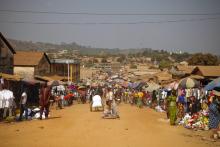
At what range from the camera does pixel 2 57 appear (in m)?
34.2

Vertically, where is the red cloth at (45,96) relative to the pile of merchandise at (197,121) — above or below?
above

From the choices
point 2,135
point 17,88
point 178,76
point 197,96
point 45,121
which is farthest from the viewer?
point 178,76

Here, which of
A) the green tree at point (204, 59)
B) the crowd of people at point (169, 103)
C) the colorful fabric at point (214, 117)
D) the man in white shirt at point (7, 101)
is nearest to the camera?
the colorful fabric at point (214, 117)

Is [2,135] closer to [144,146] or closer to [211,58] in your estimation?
[144,146]

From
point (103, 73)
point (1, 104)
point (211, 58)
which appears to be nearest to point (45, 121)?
point (1, 104)

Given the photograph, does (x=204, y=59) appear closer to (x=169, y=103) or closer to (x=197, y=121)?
(x=169, y=103)

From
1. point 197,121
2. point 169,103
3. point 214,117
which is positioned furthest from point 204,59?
point 214,117

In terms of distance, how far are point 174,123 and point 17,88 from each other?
14.2 metres

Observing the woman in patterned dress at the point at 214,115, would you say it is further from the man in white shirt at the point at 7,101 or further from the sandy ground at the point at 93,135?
the man in white shirt at the point at 7,101

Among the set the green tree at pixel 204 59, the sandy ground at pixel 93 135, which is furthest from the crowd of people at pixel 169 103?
the green tree at pixel 204 59

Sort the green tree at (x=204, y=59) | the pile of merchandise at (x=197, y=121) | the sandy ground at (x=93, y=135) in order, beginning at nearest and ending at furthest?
1. the sandy ground at (x=93, y=135)
2. the pile of merchandise at (x=197, y=121)
3. the green tree at (x=204, y=59)

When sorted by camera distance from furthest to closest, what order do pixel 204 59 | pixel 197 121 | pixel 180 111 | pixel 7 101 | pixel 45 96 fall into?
pixel 204 59 < pixel 180 111 < pixel 45 96 < pixel 7 101 < pixel 197 121

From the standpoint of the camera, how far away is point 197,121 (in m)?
18.8

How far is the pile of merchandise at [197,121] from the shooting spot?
18062 millimetres
